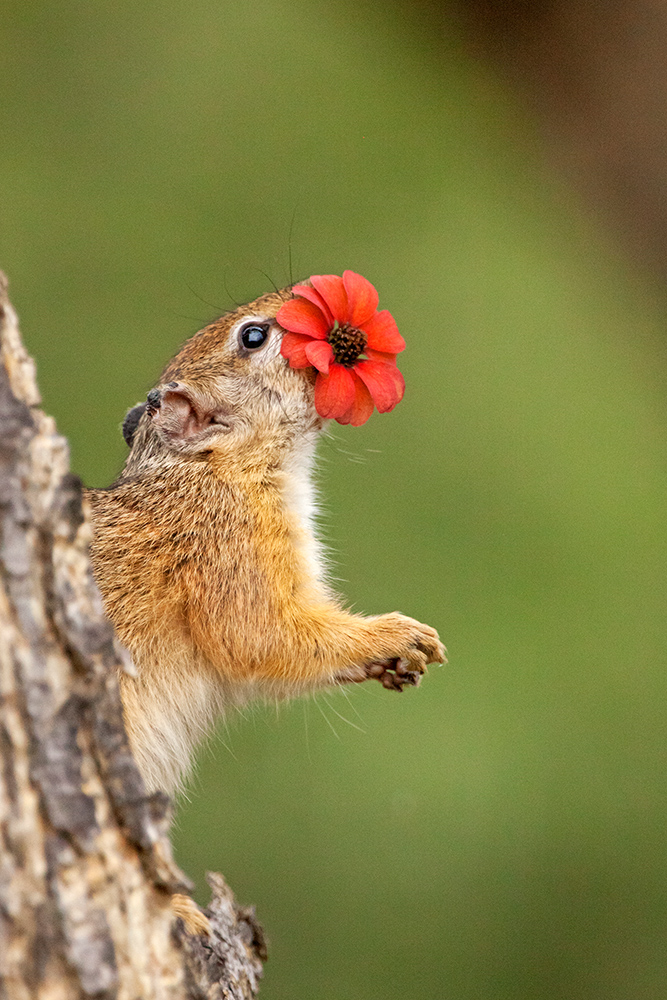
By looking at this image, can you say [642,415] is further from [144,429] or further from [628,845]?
[144,429]

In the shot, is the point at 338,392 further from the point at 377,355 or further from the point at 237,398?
the point at 237,398

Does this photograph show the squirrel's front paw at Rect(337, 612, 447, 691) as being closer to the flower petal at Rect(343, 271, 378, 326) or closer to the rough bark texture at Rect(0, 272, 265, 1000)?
the flower petal at Rect(343, 271, 378, 326)

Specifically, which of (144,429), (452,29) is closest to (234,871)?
(144,429)

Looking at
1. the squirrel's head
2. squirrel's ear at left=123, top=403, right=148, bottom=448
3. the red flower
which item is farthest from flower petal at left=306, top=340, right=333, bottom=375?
squirrel's ear at left=123, top=403, right=148, bottom=448

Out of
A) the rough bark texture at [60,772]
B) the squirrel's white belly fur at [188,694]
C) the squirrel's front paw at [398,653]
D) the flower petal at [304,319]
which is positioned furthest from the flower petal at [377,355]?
the rough bark texture at [60,772]

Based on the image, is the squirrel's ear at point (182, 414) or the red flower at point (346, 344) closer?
the red flower at point (346, 344)

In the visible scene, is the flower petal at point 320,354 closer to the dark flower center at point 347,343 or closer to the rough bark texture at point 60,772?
the dark flower center at point 347,343

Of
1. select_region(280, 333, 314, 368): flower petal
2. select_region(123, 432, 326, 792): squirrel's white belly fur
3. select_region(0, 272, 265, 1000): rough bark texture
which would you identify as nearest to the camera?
select_region(0, 272, 265, 1000): rough bark texture
